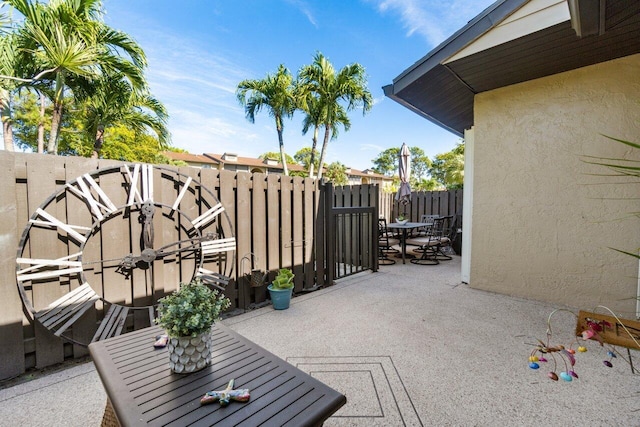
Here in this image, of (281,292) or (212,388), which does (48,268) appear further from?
(281,292)

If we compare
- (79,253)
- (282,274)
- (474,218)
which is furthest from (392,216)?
(79,253)

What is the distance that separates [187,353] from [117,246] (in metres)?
1.82

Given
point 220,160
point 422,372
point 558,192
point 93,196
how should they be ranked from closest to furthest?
point 422,372 < point 93,196 < point 558,192 < point 220,160

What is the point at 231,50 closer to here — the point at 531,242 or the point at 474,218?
the point at 474,218

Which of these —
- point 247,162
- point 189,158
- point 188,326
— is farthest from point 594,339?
point 247,162

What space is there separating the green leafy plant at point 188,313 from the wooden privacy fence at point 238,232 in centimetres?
171

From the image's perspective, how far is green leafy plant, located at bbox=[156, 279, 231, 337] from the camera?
1250 millimetres

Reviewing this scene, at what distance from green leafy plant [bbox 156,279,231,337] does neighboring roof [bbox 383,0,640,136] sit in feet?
10.3

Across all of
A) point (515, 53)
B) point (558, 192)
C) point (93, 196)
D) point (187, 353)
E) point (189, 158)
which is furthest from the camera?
point (189, 158)

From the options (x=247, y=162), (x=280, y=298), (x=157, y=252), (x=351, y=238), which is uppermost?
(x=247, y=162)

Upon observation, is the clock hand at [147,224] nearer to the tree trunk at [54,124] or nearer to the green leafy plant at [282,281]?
the green leafy plant at [282,281]

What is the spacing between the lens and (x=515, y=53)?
10.2 ft

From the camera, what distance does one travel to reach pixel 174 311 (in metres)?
Result: 1.26

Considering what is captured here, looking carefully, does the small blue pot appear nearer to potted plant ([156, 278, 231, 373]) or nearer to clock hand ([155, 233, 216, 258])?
clock hand ([155, 233, 216, 258])
